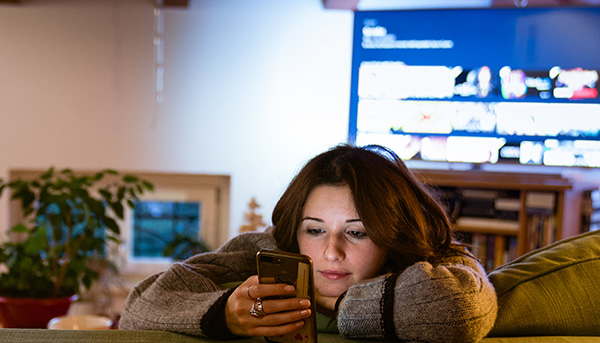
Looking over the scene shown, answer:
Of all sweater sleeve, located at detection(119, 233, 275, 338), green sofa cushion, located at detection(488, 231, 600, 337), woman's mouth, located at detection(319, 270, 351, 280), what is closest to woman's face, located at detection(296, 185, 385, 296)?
woman's mouth, located at detection(319, 270, 351, 280)

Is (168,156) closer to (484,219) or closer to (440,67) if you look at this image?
(440,67)

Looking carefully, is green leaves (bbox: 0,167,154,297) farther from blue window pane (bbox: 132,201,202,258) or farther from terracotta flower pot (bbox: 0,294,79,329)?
blue window pane (bbox: 132,201,202,258)

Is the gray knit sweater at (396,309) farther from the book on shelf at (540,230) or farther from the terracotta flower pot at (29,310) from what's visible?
the book on shelf at (540,230)

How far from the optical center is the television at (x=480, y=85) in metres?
2.67

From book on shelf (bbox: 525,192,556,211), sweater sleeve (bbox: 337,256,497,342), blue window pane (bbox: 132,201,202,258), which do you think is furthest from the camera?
blue window pane (bbox: 132,201,202,258)

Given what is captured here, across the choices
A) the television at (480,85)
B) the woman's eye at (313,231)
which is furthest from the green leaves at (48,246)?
the television at (480,85)

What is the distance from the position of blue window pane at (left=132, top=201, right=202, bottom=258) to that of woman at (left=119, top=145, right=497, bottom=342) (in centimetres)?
215

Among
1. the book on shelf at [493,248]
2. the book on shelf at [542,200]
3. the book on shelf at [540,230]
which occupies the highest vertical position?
the book on shelf at [542,200]

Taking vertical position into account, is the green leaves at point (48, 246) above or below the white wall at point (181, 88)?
below

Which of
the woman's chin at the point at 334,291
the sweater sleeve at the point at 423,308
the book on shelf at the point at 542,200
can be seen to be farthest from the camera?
the book on shelf at the point at 542,200

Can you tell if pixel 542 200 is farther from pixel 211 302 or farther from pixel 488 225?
pixel 211 302

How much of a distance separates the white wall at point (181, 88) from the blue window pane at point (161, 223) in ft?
0.99

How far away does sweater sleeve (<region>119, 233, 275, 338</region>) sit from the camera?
0.74 m

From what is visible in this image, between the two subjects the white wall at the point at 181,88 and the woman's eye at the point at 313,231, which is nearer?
the woman's eye at the point at 313,231
